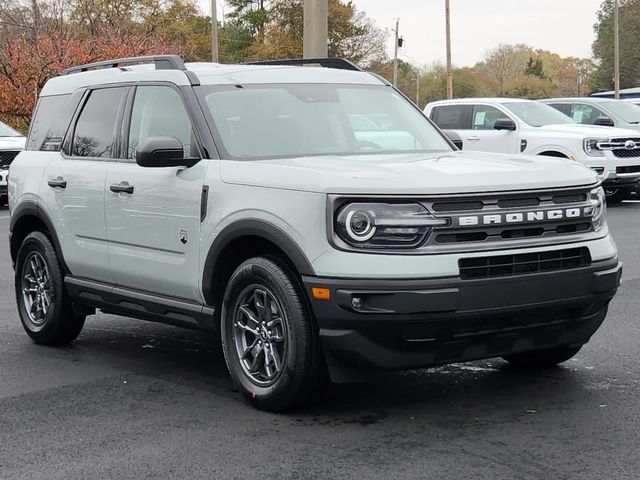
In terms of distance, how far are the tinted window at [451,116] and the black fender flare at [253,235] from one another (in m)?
14.5

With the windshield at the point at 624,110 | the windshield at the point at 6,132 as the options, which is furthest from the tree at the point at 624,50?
the windshield at the point at 6,132

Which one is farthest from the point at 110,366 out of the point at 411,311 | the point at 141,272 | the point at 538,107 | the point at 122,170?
the point at 538,107

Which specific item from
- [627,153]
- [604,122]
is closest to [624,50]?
[604,122]

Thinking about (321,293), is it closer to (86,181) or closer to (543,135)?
(86,181)

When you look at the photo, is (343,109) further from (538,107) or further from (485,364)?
(538,107)

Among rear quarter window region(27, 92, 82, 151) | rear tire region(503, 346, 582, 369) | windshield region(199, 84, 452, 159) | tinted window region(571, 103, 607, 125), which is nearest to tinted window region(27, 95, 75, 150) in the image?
rear quarter window region(27, 92, 82, 151)

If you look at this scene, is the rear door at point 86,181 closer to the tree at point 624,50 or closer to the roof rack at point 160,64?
the roof rack at point 160,64

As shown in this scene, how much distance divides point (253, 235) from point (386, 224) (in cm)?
84

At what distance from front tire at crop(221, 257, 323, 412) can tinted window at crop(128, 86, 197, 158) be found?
0.98 m

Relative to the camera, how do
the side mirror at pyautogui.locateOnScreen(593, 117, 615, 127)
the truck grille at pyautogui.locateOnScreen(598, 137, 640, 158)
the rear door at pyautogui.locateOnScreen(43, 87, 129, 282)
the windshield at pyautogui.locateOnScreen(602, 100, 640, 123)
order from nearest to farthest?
1. the rear door at pyautogui.locateOnScreen(43, 87, 129, 282)
2. the truck grille at pyautogui.locateOnScreen(598, 137, 640, 158)
3. the side mirror at pyautogui.locateOnScreen(593, 117, 615, 127)
4. the windshield at pyautogui.locateOnScreen(602, 100, 640, 123)

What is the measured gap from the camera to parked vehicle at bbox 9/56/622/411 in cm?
509

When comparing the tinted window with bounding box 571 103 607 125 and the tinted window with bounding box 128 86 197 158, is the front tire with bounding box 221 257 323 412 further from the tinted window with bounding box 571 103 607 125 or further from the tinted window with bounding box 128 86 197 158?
the tinted window with bounding box 571 103 607 125

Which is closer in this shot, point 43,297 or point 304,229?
point 304,229

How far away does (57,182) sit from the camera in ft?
23.6
